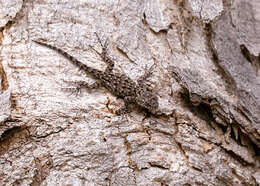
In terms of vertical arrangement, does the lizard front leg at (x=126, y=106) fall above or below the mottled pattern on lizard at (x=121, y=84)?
below

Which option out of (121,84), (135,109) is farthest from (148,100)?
(121,84)

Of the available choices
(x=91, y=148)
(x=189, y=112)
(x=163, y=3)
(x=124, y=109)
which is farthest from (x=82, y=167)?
(x=163, y=3)

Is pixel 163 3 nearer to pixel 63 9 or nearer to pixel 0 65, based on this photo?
pixel 63 9

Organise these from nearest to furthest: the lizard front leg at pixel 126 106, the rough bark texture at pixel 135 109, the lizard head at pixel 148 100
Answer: the rough bark texture at pixel 135 109
the lizard front leg at pixel 126 106
the lizard head at pixel 148 100

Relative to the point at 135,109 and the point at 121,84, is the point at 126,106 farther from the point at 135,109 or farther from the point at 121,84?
the point at 121,84

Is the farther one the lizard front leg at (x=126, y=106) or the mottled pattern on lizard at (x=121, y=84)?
the mottled pattern on lizard at (x=121, y=84)

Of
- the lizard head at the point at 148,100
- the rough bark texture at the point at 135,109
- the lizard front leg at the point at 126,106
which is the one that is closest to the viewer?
the rough bark texture at the point at 135,109
